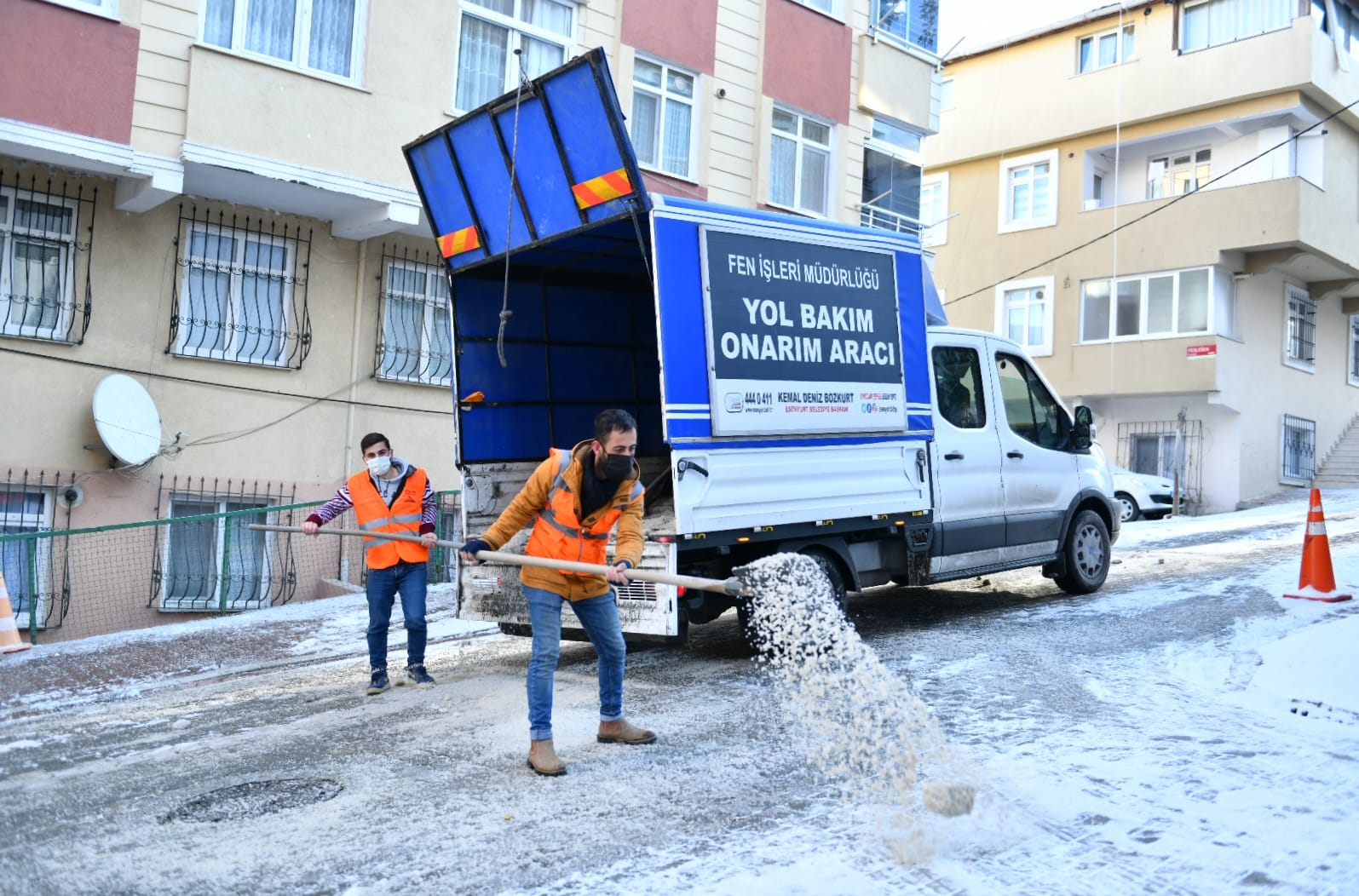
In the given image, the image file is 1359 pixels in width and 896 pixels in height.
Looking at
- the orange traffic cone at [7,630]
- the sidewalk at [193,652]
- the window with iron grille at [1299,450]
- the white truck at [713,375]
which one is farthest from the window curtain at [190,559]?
the window with iron grille at [1299,450]

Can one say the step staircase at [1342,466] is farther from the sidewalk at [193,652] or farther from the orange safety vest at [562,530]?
the orange safety vest at [562,530]

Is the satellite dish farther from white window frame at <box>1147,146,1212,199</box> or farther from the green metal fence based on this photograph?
white window frame at <box>1147,146,1212,199</box>

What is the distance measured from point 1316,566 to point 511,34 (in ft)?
33.1

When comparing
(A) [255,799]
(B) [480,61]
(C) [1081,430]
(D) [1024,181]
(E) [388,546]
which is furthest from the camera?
(D) [1024,181]

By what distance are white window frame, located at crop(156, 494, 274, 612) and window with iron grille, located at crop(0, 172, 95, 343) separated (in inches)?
74.9

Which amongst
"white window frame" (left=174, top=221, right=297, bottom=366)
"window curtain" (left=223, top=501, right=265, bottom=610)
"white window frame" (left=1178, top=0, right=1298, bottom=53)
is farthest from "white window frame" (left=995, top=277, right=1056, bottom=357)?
"window curtain" (left=223, top=501, right=265, bottom=610)

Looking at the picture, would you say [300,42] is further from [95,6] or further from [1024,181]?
[1024,181]

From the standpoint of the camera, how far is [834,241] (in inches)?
311

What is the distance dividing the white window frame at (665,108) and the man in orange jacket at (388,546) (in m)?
8.37

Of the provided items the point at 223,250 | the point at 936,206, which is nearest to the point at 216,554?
the point at 223,250

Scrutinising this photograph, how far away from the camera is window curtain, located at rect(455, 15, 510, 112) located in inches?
513

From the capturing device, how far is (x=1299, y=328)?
2531 centimetres

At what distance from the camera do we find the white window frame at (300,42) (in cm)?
1113

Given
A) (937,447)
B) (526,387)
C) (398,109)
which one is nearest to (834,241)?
(937,447)
